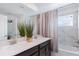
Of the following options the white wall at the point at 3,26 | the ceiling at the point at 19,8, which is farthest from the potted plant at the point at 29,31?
the white wall at the point at 3,26

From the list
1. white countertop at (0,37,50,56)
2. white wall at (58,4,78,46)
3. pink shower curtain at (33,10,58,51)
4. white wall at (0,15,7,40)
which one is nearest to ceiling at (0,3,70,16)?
white wall at (0,15,7,40)

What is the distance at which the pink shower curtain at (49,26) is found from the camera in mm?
1946

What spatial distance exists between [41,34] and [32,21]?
1.77ft

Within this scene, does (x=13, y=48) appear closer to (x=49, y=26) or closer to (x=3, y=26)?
(x=3, y=26)

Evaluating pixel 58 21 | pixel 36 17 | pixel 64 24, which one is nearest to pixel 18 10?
pixel 36 17

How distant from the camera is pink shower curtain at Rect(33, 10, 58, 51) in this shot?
195 cm

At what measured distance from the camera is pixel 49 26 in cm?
212

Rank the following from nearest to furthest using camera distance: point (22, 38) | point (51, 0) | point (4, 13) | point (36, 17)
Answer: point (51, 0) → point (4, 13) → point (22, 38) → point (36, 17)

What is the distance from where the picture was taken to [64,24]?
223 cm

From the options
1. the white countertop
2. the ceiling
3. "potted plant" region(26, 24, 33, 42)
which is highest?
the ceiling

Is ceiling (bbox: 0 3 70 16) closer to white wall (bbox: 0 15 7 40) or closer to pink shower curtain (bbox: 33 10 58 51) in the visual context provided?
white wall (bbox: 0 15 7 40)

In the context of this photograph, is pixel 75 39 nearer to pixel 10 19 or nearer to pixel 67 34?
pixel 67 34

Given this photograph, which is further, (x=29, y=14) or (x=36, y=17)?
(x=36, y=17)

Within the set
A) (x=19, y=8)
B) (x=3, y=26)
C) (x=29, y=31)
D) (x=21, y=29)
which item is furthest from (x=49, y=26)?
(x=3, y=26)
